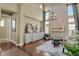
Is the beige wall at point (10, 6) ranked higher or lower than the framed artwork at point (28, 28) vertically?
higher

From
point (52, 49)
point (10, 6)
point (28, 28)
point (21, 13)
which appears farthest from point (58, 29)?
point (10, 6)

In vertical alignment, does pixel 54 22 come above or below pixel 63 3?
below

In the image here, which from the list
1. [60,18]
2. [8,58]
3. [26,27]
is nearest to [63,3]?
[60,18]

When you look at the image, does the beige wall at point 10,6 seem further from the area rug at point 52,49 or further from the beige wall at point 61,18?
the area rug at point 52,49

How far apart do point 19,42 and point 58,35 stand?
675 millimetres

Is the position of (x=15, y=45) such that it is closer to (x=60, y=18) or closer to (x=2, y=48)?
(x=2, y=48)

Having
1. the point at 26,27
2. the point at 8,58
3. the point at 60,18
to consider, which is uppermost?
the point at 60,18

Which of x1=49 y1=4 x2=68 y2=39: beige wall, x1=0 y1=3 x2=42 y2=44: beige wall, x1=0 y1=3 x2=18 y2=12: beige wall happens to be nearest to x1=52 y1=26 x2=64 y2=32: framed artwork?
x1=49 y1=4 x2=68 y2=39: beige wall

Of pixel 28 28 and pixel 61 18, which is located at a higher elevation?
pixel 61 18

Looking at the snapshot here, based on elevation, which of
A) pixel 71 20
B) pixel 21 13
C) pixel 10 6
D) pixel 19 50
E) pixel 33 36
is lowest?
pixel 19 50

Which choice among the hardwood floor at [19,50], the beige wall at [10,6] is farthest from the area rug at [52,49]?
the beige wall at [10,6]

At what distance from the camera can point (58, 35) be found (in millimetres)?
2037

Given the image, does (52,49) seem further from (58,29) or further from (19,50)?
(19,50)

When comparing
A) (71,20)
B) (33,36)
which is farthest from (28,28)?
(71,20)
